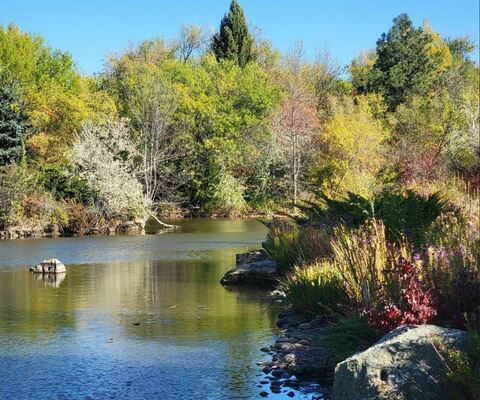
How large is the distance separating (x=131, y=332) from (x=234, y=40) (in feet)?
149

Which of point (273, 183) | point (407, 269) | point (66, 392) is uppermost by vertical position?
point (273, 183)

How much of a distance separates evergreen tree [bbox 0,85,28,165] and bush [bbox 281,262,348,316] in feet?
87.7

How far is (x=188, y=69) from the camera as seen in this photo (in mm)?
45156

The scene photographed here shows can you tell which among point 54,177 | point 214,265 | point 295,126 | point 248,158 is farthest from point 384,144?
point 214,265

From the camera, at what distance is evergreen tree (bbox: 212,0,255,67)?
172 ft

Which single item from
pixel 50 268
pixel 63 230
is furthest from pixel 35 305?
pixel 63 230

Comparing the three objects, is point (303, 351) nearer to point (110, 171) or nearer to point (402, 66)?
point (110, 171)

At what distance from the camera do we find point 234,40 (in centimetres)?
5281

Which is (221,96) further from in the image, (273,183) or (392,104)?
(392,104)

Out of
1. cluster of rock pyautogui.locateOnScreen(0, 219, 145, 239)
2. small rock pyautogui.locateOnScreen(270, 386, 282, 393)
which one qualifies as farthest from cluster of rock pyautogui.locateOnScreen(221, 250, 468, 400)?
cluster of rock pyautogui.locateOnScreen(0, 219, 145, 239)

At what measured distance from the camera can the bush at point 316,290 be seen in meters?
9.16

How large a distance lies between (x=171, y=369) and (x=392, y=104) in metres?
44.3

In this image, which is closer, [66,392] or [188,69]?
[66,392]

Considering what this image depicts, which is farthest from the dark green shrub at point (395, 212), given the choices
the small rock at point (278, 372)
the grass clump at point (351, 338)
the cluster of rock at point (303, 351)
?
the small rock at point (278, 372)
